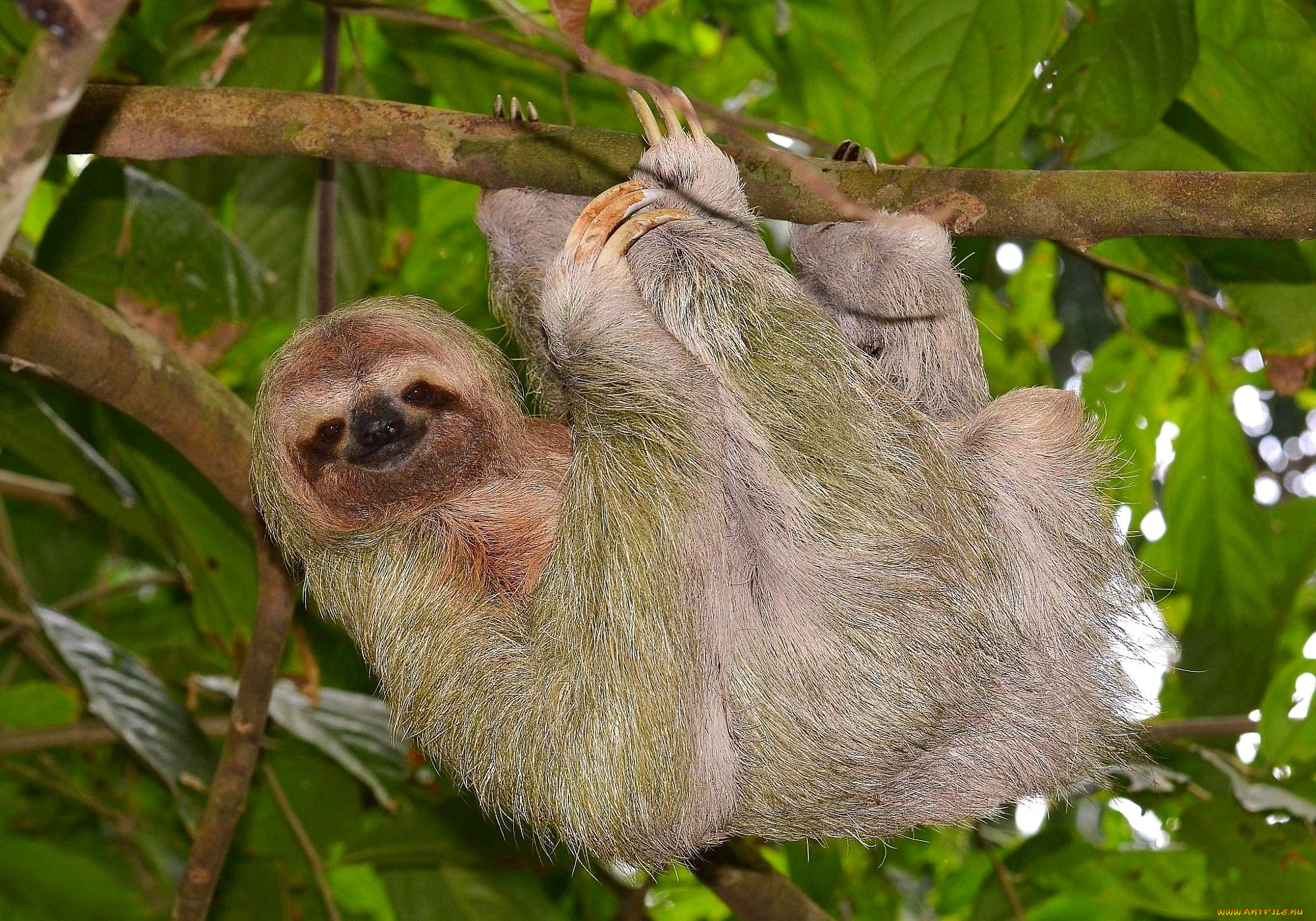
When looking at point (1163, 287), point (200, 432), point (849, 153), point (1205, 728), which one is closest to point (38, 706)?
point (200, 432)

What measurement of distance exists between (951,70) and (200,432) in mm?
3552

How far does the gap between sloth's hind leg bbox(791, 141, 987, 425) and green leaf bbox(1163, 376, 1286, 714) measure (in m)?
2.87

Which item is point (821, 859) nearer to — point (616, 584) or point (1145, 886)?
point (1145, 886)

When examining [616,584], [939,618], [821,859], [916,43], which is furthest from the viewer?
[821,859]

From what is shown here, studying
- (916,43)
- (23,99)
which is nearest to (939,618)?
(916,43)

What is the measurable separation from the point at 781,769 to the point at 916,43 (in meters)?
2.90

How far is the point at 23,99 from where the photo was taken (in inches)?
70.9

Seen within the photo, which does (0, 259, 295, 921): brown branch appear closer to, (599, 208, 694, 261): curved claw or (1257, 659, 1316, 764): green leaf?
(599, 208, 694, 261): curved claw

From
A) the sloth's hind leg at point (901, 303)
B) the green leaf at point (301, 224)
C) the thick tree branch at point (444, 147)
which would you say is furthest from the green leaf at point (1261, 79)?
the green leaf at point (301, 224)

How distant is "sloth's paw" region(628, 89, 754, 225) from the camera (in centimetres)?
400

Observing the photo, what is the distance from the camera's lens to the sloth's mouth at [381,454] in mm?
4559

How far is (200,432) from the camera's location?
5109 millimetres

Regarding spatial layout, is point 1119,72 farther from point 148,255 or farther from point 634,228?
point 148,255

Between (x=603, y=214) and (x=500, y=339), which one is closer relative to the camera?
Answer: (x=603, y=214)
